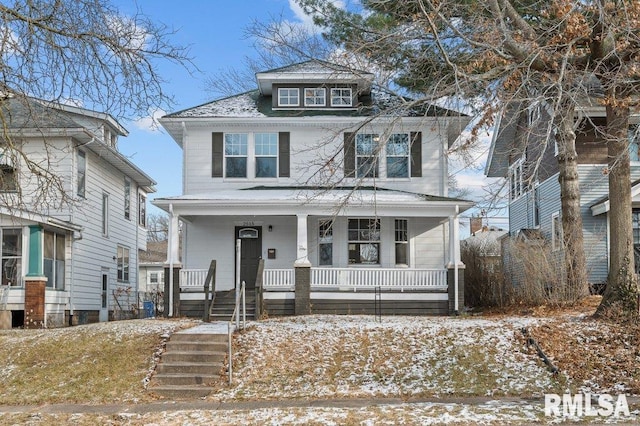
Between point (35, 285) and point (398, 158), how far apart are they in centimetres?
1131

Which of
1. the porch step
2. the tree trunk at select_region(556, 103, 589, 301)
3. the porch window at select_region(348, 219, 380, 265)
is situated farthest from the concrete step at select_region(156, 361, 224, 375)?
the porch window at select_region(348, 219, 380, 265)

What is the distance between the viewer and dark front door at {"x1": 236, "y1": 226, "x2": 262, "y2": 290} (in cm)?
→ 2006

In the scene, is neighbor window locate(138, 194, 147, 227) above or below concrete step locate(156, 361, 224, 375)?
above

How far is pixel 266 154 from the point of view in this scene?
2058cm

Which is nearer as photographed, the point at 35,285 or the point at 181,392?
the point at 181,392

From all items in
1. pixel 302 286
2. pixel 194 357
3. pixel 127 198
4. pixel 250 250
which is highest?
pixel 127 198

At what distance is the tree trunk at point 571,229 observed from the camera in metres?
16.2

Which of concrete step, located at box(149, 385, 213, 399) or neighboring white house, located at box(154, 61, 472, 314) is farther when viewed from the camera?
neighboring white house, located at box(154, 61, 472, 314)

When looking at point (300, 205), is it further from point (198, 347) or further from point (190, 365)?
point (190, 365)

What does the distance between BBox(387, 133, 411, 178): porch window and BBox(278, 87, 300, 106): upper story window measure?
339 cm

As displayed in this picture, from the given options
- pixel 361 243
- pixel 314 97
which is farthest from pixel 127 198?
pixel 361 243

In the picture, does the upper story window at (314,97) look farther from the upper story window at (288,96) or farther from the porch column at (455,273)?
the porch column at (455,273)

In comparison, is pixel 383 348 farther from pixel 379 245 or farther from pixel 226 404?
pixel 379 245

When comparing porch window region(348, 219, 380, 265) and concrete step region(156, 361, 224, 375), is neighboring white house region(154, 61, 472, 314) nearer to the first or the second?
porch window region(348, 219, 380, 265)
